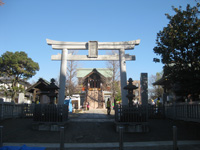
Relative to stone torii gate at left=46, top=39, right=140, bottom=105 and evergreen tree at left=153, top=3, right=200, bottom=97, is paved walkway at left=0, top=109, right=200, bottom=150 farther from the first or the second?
stone torii gate at left=46, top=39, right=140, bottom=105

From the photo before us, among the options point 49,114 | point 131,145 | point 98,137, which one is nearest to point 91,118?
point 49,114

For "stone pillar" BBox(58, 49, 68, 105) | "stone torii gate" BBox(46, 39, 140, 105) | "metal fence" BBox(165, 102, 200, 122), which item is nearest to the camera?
"metal fence" BBox(165, 102, 200, 122)

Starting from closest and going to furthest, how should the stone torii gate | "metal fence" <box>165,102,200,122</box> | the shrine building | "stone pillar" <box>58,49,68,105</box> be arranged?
"metal fence" <box>165,102,200,122</box>, "stone pillar" <box>58,49,68,105</box>, the stone torii gate, the shrine building

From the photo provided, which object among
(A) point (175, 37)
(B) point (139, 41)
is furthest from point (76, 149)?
(B) point (139, 41)

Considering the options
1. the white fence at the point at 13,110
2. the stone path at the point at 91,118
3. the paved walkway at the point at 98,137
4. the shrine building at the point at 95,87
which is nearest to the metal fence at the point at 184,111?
the paved walkway at the point at 98,137

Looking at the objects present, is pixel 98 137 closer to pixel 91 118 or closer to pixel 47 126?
pixel 47 126

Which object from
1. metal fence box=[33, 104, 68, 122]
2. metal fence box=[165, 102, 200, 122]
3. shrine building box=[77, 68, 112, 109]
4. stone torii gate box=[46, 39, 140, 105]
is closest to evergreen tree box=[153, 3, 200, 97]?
metal fence box=[165, 102, 200, 122]

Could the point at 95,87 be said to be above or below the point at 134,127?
above

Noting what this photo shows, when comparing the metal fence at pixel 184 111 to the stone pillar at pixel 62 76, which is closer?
the metal fence at pixel 184 111

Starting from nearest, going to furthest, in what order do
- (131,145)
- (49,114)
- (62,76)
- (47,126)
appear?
1. (131,145)
2. (47,126)
3. (49,114)
4. (62,76)

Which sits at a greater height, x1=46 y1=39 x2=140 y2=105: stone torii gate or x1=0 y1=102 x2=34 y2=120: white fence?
x1=46 y1=39 x2=140 y2=105: stone torii gate

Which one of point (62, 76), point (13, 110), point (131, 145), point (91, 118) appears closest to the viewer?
point (131, 145)

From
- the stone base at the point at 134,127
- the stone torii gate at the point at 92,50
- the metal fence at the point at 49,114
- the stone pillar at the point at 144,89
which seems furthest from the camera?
the stone pillar at the point at 144,89

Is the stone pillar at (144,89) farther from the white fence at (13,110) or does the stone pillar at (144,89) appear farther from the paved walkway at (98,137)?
the white fence at (13,110)
